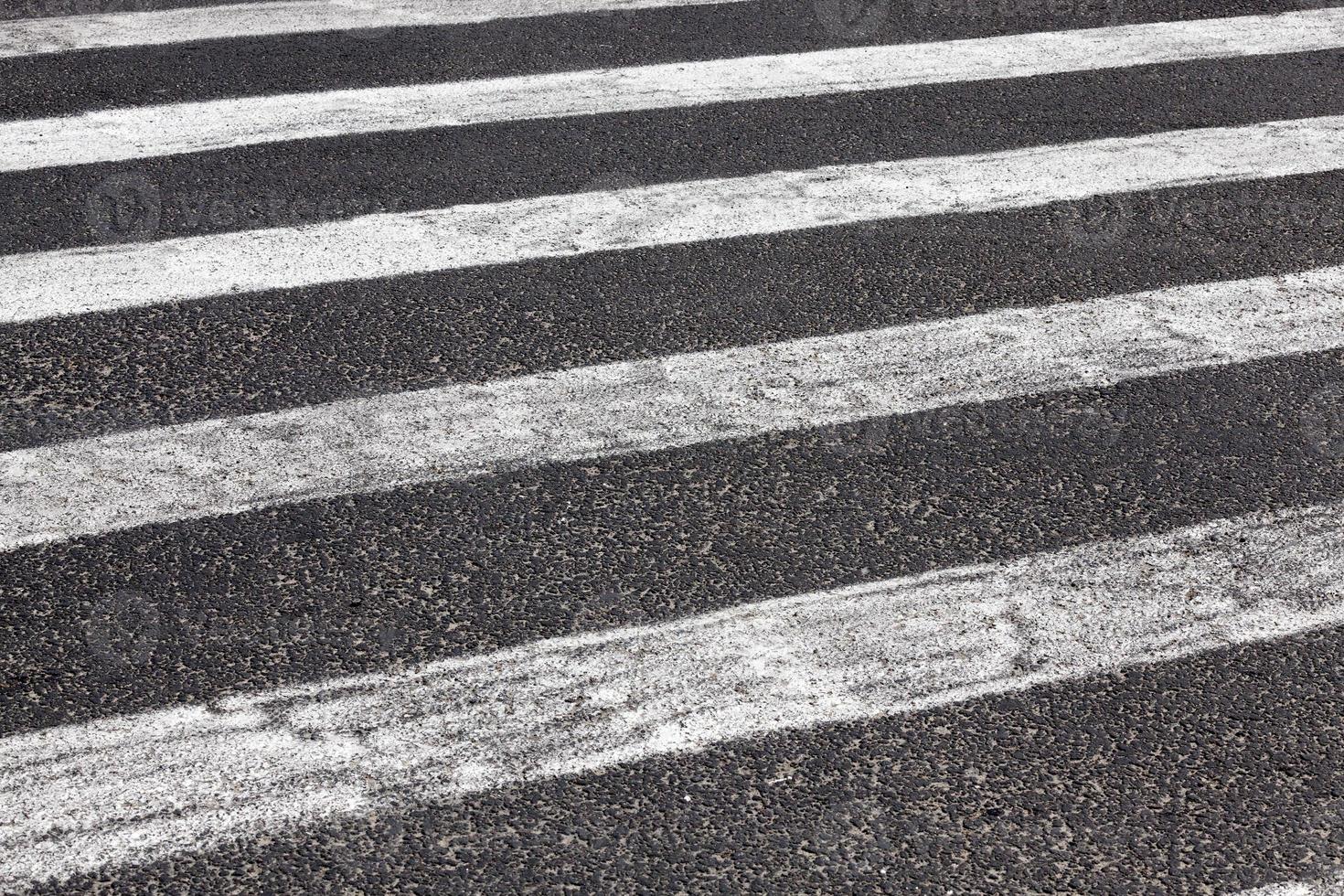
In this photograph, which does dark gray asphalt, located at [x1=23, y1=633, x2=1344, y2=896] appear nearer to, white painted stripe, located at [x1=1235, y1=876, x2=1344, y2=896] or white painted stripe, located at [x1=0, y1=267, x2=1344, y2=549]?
white painted stripe, located at [x1=1235, y1=876, x2=1344, y2=896]

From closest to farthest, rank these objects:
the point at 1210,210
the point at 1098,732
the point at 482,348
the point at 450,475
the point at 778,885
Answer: the point at 778,885 → the point at 1098,732 → the point at 450,475 → the point at 482,348 → the point at 1210,210

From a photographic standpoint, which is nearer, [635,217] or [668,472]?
[668,472]

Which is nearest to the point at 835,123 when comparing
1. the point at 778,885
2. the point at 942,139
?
the point at 942,139

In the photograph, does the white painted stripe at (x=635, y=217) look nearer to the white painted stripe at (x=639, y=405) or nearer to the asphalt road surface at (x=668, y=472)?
the asphalt road surface at (x=668, y=472)

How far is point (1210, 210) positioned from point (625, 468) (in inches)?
81.1

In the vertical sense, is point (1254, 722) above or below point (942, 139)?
below

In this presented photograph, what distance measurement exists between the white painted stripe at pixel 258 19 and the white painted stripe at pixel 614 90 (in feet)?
2.19

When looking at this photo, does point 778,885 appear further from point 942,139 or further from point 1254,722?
point 942,139

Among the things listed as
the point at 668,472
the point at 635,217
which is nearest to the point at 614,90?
the point at 635,217

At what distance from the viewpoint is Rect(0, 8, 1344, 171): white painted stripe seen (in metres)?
4.80

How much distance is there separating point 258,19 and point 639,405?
120 inches

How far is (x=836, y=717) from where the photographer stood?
2.60 m

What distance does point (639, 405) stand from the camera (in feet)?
11.5

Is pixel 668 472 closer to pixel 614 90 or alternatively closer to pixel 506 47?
pixel 614 90
